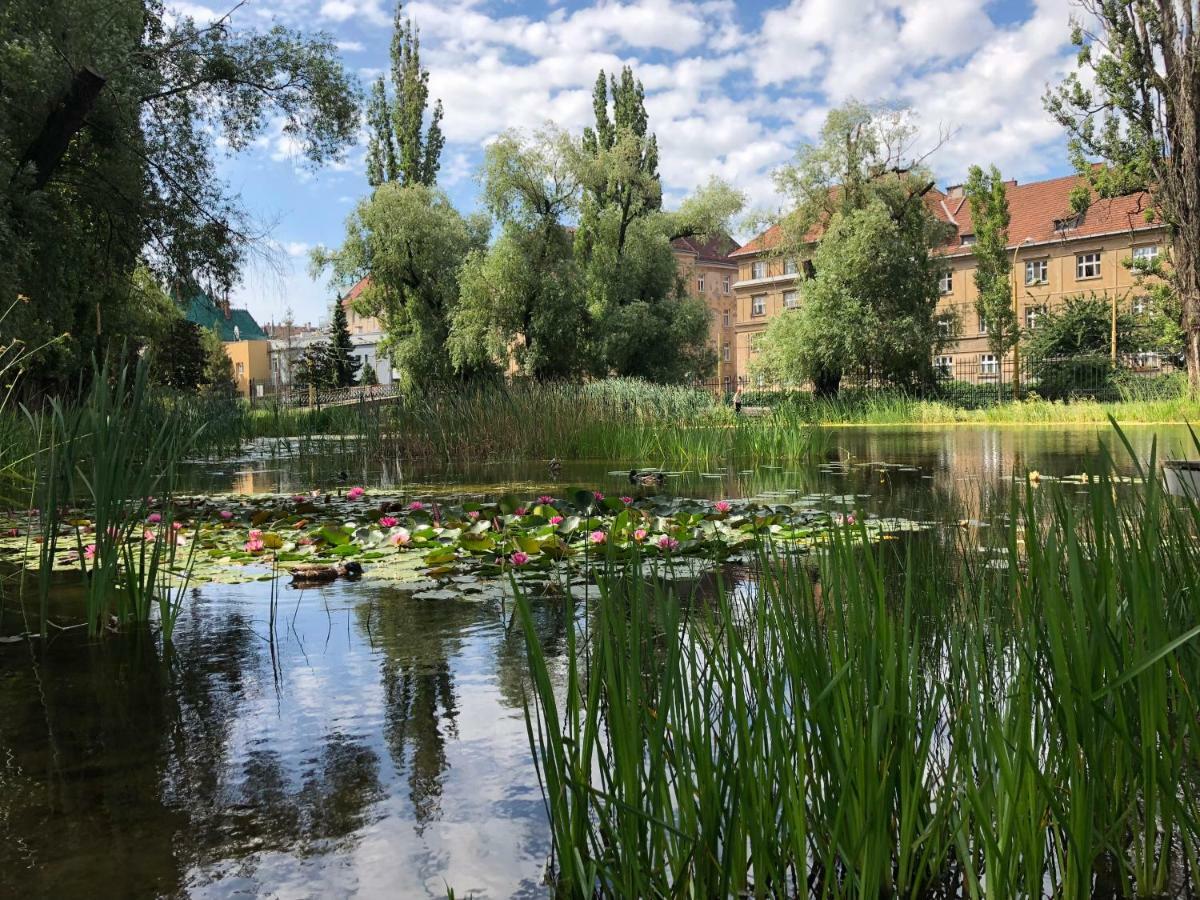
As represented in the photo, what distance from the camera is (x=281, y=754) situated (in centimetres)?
228

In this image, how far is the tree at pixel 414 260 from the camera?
3198cm

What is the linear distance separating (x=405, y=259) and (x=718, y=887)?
107ft

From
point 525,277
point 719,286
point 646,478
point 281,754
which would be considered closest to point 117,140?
point 646,478

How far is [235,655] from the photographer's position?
10.5 ft

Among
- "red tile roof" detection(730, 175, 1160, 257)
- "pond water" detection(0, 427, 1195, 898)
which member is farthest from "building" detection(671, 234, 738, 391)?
"pond water" detection(0, 427, 1195, 898)

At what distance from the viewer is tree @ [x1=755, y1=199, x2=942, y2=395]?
1129 inches

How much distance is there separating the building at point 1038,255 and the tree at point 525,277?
8.13 meters

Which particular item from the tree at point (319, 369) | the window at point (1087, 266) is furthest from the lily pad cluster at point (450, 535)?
the tree at point (319, 369)

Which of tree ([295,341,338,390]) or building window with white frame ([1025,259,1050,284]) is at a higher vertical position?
building window with white frame ([1025,259,1050,284])

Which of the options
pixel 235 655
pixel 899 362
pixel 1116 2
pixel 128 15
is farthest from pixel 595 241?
pixel 235 655

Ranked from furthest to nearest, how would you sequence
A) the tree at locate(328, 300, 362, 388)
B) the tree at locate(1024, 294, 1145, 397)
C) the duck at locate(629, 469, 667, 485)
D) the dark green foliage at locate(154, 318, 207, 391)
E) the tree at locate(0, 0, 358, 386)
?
the tree at locate(328, 300, 362, 388) < the dark green foliage at locate(154, 318, 207, 391) < the tree at locate(1024, 294, 1145, 397) < the tree at locate(0, 0, 358, 386) < the duck at locate(629, 469, 667, 485)

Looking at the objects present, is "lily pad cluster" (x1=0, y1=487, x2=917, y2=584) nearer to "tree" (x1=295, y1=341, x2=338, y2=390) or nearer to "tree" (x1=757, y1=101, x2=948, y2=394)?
"tree" (x1=757, y1=101, x2=948, y2=394)

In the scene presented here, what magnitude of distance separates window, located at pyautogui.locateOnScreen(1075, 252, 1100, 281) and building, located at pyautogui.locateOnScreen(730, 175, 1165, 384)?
0.04 meters

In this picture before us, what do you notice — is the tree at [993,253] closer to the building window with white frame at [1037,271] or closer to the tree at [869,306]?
the tree at [869,306]
